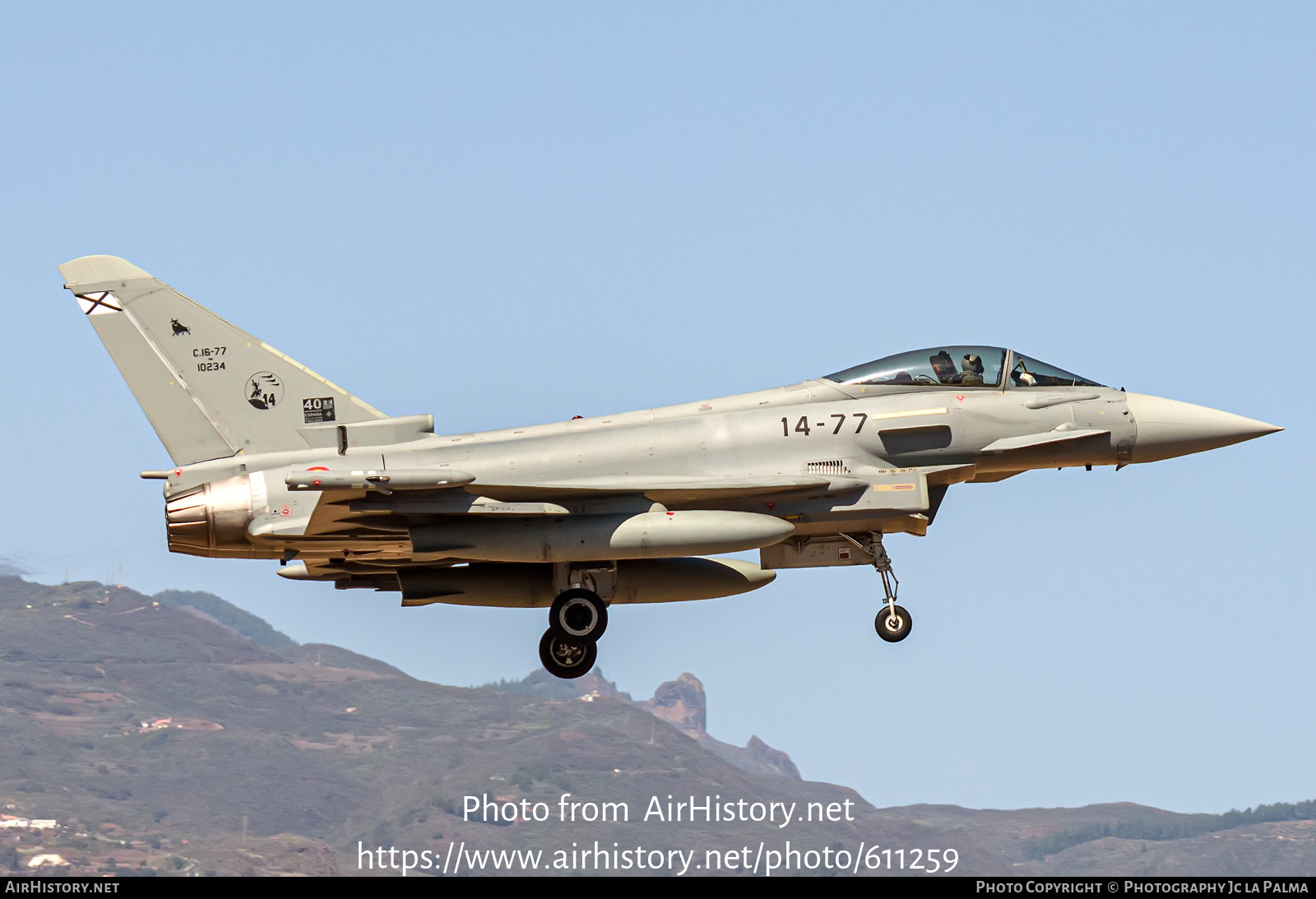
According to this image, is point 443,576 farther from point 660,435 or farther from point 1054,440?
point 1054,440

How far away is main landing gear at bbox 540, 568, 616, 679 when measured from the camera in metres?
23.1

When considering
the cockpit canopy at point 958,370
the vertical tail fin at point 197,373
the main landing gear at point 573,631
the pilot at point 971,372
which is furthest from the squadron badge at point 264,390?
the pilot at point 971,372

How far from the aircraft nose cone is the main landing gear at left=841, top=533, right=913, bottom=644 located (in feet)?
11.8

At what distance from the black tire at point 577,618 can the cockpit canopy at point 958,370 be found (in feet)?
14.5

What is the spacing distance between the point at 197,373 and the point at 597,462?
18.2 ft

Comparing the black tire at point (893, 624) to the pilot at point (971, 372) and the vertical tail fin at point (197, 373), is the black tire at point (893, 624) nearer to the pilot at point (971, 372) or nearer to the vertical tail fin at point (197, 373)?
the pilot at point (971, 372)

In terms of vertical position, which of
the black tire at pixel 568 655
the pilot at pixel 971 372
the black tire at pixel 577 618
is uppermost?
the pilot at pixel 971 372

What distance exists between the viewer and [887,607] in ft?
77.2

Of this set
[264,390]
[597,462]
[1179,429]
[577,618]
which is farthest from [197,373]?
[1179,429]

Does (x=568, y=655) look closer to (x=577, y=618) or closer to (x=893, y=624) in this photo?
(x=577, y=618)

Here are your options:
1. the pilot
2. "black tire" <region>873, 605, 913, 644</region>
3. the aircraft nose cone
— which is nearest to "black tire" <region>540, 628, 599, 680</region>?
"black tire" <region>873, 605, 913, 644</region>

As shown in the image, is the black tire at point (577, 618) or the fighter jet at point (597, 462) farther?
the black tire at point (577, 618)

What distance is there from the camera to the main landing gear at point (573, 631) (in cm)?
2311
